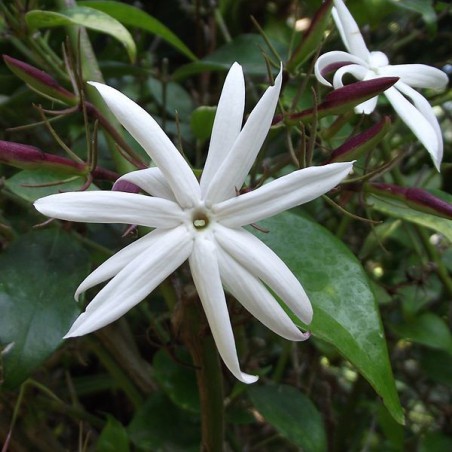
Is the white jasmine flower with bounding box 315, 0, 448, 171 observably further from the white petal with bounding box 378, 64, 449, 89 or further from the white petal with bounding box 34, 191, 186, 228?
the white petal with bounding box 34, 191, 186, 228

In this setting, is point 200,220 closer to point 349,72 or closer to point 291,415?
point 349,72

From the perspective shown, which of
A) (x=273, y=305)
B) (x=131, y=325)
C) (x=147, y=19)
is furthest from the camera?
(x=131, y=325)

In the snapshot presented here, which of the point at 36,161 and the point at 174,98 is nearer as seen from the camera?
the point at 36,161

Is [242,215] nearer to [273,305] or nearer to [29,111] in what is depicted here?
[273,305]

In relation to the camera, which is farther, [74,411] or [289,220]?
[74,411]

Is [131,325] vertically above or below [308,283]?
below

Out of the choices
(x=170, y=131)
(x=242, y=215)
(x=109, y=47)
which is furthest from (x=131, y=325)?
(x=242, y=215)

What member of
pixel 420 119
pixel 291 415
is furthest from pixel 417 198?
pixel 291 415
